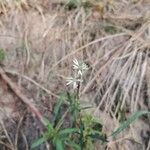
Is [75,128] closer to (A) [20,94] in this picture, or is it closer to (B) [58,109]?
(B) [58,109]

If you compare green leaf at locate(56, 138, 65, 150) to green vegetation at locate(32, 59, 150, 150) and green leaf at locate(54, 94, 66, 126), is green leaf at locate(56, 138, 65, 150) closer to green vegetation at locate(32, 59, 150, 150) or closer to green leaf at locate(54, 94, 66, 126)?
green vegetation at locate(32, 59, 150, 150)

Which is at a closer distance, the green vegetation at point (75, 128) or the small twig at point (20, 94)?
the green vegetation at point (75, 128)

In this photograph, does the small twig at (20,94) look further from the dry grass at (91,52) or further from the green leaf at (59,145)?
the green leaf at (59,145)

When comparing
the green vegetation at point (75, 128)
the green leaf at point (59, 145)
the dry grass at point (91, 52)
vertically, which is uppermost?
the dry grass at point (91, 52)

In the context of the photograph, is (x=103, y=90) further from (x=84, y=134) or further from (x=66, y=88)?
(x=84, y=134)

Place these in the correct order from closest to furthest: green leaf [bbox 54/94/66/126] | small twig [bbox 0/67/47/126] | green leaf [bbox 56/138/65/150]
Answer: green leaf [bbox 56/138/65/150] < green leaf [bbox 54/94/66/126] < small twig [bbox 0/67/47/126]

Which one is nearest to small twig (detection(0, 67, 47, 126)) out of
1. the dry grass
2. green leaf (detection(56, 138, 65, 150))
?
the dry grass

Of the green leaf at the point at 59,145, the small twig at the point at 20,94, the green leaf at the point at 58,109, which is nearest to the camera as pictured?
the green leaf at the point at 59,145

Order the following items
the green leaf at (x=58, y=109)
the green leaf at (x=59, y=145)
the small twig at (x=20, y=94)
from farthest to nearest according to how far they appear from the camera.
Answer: the small twig at (x=20, y=94)
the green leaf at (x=58, y=109)
the green leaf at (x=59, y=145)

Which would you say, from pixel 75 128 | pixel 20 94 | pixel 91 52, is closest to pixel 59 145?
pixel 75 128

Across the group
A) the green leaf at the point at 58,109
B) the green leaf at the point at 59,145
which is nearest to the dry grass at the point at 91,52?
the green leaf at the point at 58,109
